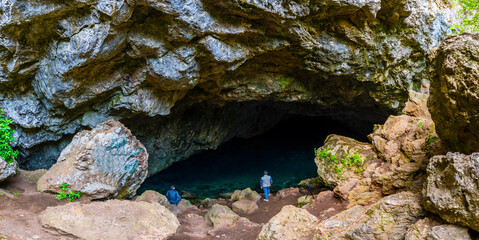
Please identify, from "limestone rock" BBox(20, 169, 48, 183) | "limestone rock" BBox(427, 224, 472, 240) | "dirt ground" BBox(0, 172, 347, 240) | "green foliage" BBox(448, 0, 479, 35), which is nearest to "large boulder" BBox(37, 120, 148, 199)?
"dirt ground" BBox(0, 172, 347, 240)

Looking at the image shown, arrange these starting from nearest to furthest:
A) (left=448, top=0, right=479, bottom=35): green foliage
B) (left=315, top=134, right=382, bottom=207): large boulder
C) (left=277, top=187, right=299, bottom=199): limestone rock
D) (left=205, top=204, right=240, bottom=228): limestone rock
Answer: (left=315, top=134, right=382, bottom=207): large boulder < (left=205, top=204, right=240, bottom=228): limestone rock < (left=448, top=0, right=479, bottom=35): green foliage < (left=277, top=187, right=299, bottom=199): limestone rock

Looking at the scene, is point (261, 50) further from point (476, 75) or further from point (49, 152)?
point (49, 152)

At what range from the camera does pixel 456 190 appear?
488 cm

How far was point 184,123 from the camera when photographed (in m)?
15.3

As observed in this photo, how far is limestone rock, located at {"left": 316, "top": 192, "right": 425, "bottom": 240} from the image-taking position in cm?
575

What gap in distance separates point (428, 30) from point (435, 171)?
26.6 ft

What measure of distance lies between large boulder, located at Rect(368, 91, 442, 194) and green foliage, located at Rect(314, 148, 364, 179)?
700 mm

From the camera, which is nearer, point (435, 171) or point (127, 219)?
point (435, 171)

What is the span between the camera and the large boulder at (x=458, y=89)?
479cm

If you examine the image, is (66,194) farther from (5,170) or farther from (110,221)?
(110,221)

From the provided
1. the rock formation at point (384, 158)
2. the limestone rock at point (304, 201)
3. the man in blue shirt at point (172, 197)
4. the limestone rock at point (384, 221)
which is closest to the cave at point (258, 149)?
the man in blue shirt at point (172, 197)

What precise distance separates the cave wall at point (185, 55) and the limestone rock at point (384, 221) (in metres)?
5.79

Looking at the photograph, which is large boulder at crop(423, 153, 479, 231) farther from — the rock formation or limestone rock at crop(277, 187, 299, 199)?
limestone rock at crop(277, 187, 299, 199)

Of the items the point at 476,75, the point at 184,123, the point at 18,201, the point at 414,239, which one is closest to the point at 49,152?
the point at 18,201
